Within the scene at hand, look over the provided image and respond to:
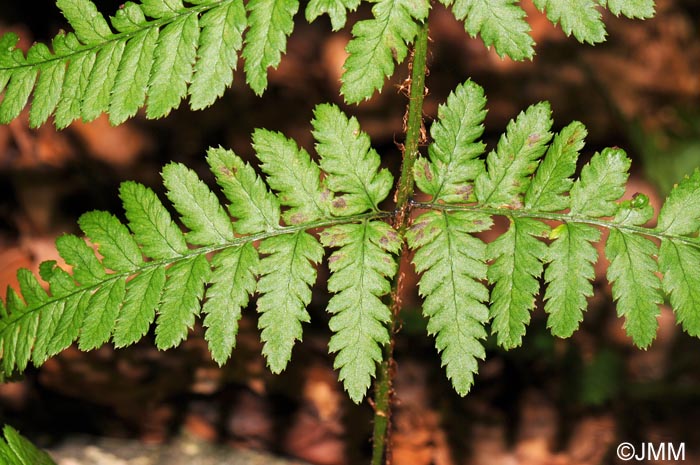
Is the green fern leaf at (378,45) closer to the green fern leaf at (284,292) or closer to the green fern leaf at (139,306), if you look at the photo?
the green fern leaf at (284,292)

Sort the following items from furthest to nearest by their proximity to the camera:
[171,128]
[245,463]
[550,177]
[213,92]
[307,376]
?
1. [171,128]
2. [307,376]
3. [245,463]
4. [550,177]
5. [213,92]

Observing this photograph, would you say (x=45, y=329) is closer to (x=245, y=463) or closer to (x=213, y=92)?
(x=213, y=92)

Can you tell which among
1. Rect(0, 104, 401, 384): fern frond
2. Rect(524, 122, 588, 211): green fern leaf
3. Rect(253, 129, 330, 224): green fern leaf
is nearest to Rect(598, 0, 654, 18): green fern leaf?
Rect(524, 122, 588, 211): green fern leaf

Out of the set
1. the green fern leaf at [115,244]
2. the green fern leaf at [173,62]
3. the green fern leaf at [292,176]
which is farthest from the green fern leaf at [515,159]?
the green fern leaf at [115,244]

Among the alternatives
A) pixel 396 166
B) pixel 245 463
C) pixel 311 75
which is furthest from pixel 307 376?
pixel 311 75

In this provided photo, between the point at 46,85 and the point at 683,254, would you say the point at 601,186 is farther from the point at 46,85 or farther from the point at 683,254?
the point at 46,85
